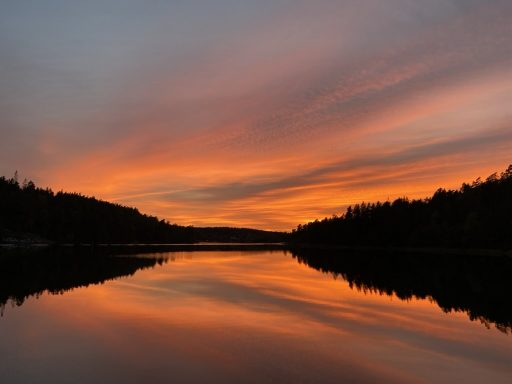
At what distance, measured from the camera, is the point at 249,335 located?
19031 mm

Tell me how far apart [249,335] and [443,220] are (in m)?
123

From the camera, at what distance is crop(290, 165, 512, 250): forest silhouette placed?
10206cm

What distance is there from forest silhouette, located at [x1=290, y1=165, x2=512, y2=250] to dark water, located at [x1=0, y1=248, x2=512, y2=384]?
72.8 meters

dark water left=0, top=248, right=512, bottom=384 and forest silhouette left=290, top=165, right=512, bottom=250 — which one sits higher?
forest silhouette left=290, top=165, right=512, bottom=250

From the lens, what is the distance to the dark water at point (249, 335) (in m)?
13.9

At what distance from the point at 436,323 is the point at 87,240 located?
18063 centimetres

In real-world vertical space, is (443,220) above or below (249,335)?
above

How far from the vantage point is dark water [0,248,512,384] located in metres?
13.9

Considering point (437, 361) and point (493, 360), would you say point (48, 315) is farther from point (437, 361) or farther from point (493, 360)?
point (493, 360)

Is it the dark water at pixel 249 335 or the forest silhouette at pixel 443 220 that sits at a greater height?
the forest silhouette at pixel 443 220

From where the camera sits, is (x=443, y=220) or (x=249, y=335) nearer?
(x=249, y=335)

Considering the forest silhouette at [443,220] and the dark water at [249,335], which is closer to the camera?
the dark water at [249,335]

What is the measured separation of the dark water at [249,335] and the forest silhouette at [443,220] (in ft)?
239

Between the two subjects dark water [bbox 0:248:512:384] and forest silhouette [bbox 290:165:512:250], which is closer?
dark water [bbox 0:248:512:384]
